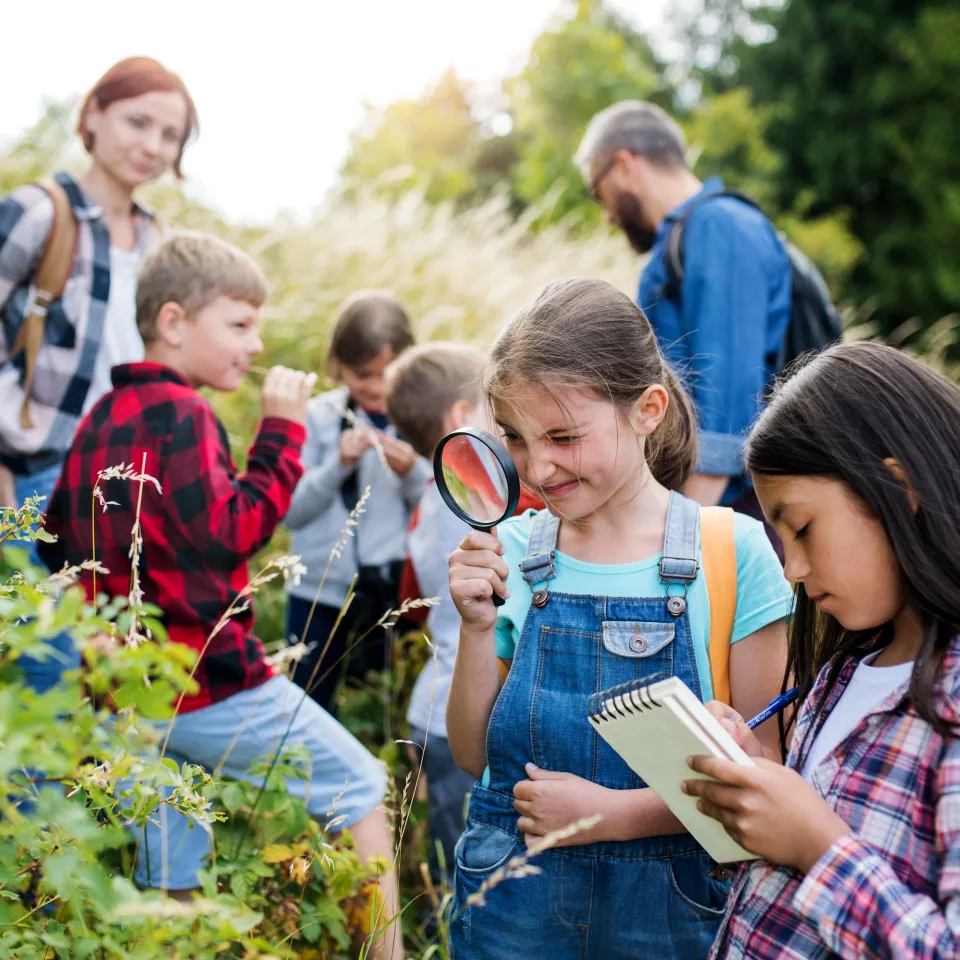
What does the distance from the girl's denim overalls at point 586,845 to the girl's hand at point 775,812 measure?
0.45 m

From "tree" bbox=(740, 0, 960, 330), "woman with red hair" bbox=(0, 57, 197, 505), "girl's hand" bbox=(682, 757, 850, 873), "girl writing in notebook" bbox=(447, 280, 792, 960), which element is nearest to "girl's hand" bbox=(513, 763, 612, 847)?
"girl writing in notebook" bbox=(447, 280, 792, 960)

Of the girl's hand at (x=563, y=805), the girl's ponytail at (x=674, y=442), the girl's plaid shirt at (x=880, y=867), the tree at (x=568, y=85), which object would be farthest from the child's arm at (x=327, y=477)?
the tree at (x=568, y=85)

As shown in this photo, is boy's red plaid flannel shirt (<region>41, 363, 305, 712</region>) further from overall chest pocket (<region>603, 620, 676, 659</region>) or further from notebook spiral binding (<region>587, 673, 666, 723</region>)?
notebook spiral binding (<region>587, 673, 666, 723</region>)

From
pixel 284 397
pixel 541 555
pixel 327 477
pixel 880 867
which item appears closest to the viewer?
pixel 880 867

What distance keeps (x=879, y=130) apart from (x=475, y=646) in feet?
58.3

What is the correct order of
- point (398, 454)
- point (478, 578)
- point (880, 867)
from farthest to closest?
point (398, 454)
point (478, 578)
point (880, 867)

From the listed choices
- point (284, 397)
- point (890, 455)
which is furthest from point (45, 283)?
point (890, 455)

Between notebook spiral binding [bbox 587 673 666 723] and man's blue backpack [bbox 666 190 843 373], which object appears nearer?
notebook spiral binding [bbox 587 673 666 723]

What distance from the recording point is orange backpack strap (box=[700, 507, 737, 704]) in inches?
73.9

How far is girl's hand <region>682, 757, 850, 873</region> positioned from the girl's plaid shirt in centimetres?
3

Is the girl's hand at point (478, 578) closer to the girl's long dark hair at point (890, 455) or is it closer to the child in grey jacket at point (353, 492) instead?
the girl's long dark hair at point (890, 455)

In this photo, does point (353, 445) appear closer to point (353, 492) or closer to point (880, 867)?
point (353, 492)

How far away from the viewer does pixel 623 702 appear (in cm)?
145

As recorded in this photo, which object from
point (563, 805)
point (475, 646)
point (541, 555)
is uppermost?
point (541, 555)
